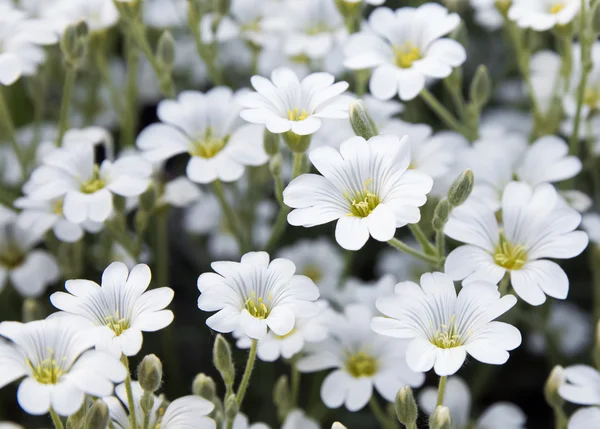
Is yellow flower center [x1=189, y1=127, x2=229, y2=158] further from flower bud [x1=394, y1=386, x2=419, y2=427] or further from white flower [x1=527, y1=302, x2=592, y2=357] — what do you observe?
white flower [x1=527, y1=302, x2=592, y2=357]

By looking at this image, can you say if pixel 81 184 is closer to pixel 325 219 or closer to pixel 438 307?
pixel 325 219

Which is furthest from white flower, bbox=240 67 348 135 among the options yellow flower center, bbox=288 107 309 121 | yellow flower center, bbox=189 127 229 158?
yellow flower center, bbox=189 127 229 158

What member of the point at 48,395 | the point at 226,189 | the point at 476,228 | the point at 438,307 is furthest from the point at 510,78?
the point at 48,395

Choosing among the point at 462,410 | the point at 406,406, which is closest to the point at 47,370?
the point at 406,406

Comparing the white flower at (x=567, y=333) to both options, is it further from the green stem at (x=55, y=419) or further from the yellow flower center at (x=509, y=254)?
the green stem at (x=55, y=419)

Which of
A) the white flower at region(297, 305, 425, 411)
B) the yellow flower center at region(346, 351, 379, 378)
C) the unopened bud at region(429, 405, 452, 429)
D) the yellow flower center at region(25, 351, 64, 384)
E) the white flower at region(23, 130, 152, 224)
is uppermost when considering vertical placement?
the yellow flower center at region(25, 351, 64, 384)

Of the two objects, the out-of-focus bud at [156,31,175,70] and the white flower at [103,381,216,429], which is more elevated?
the out-of-focus bud at [156,31,175,70]

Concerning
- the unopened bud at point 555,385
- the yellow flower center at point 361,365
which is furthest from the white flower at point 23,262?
the unopened bud at point 555,385
